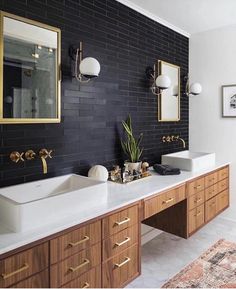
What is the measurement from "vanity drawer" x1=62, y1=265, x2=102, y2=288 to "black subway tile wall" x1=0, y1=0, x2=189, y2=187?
0.74 meters

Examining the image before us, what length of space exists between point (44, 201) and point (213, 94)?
2.69m

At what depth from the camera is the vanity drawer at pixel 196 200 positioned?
7.95 feet

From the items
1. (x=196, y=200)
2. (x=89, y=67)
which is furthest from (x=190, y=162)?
(x=89, y=67)

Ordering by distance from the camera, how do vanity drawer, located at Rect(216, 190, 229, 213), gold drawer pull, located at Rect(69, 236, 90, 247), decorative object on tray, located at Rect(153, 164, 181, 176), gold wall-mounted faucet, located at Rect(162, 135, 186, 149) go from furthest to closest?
1. gold wall-mounted faucet, located at Rect(162, 135, 186, 149)
2. vanity drawer, located at Rect(216, 190, 229, 213)
3. decorative object on tray, located at Rect(153, 164, 181, 176)
4. gold drawer pull, located at Rect(69, 236, 90, 247)

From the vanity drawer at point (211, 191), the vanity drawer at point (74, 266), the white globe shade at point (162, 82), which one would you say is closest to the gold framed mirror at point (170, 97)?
the white globe shade at point (162, 82)

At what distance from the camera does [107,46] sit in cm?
233

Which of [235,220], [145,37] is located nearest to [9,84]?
[145,37]

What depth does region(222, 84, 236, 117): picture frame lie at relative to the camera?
3.15m

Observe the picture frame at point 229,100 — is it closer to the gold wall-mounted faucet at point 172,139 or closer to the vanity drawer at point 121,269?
the gold wall-mounted faucet at point 172,139

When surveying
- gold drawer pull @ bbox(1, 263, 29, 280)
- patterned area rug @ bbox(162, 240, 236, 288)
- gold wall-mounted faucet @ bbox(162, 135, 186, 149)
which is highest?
gold wall-mounted faucet @ bbox(162, 135, 186, 149)

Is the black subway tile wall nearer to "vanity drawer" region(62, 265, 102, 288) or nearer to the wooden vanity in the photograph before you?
the wooden vanity

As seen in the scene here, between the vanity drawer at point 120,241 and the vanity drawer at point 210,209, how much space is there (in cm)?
114

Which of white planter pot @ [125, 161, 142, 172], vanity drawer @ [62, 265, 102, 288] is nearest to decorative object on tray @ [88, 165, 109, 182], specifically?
white planter pot @ [125, 161, 142, 172]

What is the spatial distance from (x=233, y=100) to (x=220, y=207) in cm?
127
